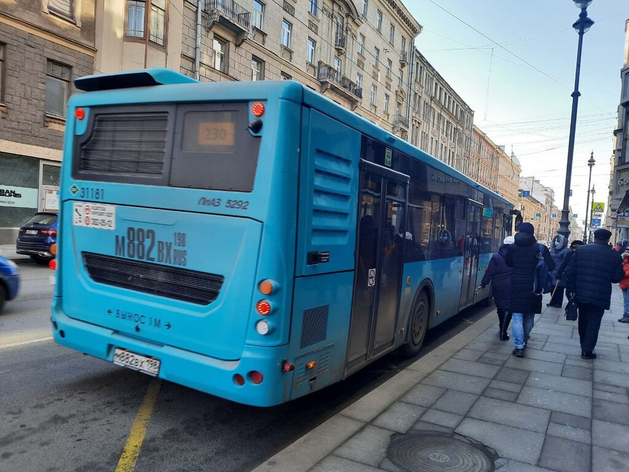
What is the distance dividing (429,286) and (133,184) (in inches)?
175

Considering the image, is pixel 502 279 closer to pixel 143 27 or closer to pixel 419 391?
pixel 419 391

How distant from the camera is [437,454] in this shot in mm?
3746

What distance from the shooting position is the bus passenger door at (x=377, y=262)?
4707 millimetres

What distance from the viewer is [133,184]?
167 inches

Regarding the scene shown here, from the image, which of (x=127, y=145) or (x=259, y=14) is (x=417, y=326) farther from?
(x=259, y=14)

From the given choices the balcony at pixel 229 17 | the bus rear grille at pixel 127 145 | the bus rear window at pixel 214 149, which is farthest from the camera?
the balcony at pixel 229 17

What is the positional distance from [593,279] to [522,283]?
88 cm

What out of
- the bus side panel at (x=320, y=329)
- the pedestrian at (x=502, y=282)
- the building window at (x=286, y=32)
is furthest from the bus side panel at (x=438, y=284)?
the building window at (x=286, y=32)

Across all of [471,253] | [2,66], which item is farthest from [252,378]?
[2,66]

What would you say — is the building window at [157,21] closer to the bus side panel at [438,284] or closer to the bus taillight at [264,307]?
the bus side panel at [438,284]

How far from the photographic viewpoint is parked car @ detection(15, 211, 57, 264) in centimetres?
1418

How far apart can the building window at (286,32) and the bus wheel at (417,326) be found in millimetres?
25598

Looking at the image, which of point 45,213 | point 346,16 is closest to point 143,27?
point 45,213

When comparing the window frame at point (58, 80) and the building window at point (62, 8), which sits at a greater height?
the building window at point (62, 8)
